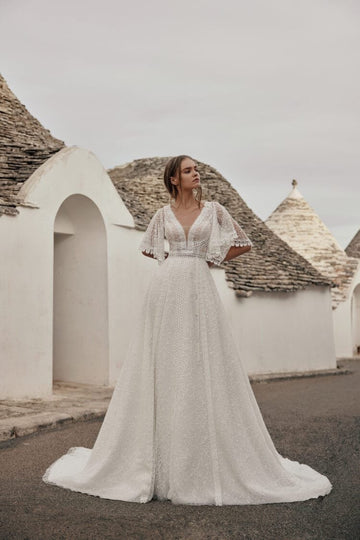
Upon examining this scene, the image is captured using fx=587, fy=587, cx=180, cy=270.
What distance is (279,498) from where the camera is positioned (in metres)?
3.32

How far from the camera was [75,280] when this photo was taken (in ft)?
32.5

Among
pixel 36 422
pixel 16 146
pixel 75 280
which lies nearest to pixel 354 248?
pixel 75 280

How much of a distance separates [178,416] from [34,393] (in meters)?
4.92

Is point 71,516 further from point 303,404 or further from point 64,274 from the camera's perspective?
point 64,274

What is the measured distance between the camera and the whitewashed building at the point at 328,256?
2134 centimetres

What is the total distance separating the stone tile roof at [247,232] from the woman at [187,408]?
8.97 m

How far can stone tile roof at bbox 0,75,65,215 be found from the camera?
27.0 ft

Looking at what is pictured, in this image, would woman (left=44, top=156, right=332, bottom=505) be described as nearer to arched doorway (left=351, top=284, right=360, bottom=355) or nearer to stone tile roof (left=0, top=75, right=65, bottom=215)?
stone tile roof (left=0, top=75, right=65, bottom=215)

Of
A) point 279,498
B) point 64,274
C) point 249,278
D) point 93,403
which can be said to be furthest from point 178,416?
point 249,278

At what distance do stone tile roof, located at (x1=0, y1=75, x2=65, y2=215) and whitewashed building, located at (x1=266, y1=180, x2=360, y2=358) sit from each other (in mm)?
13051

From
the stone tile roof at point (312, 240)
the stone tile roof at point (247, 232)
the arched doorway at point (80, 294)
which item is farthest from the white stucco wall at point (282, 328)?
the stone tile roof at point (312, 240)

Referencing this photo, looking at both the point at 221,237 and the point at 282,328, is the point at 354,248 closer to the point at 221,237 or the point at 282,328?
the point at 282,328

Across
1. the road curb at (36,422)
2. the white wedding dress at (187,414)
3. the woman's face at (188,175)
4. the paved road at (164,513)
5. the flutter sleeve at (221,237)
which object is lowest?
the paved road at (164,513)

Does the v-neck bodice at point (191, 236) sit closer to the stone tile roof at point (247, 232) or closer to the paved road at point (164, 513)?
the paved road at point (164, 513)
